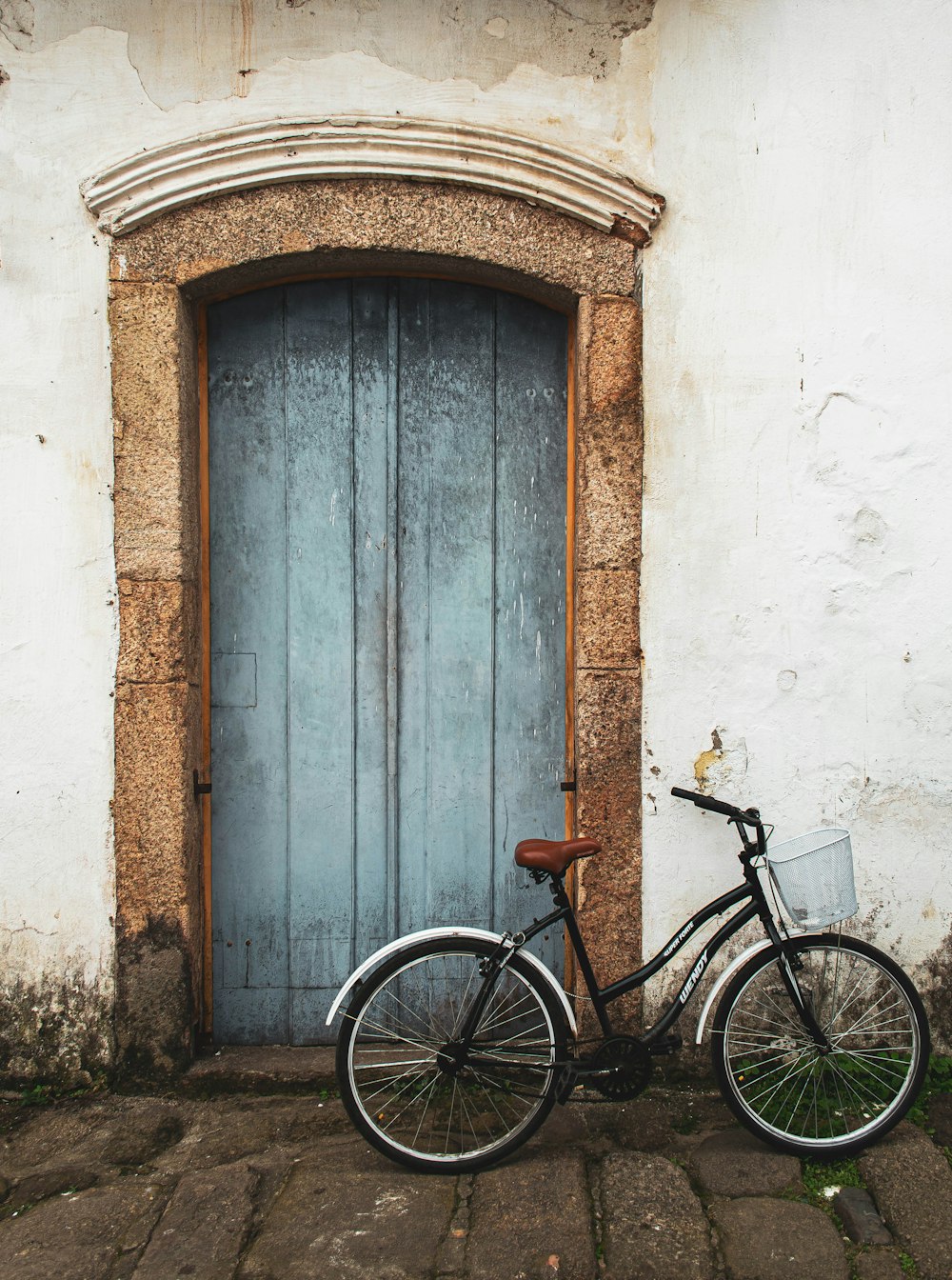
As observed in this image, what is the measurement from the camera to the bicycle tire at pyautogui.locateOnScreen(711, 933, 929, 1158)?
2.74m

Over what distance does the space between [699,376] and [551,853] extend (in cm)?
171

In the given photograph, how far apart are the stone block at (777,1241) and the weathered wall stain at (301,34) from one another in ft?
11.7

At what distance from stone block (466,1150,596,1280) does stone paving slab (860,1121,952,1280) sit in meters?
0.82

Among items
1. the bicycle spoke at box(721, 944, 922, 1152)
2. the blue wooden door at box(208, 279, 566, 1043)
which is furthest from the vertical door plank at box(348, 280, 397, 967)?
the bicycle spoke at box(721, 944, 922, 1152)

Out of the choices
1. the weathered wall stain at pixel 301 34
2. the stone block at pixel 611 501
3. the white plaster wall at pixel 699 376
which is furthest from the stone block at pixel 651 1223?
the weathered wall stain at pixel 301 34

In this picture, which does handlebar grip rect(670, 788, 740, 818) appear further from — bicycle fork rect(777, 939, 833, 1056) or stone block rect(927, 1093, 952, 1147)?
stone block rect(927, 1093, 952, 1147)

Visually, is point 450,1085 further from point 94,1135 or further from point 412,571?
point 412,571

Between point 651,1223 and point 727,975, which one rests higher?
point 727,975

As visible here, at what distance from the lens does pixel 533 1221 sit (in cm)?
243

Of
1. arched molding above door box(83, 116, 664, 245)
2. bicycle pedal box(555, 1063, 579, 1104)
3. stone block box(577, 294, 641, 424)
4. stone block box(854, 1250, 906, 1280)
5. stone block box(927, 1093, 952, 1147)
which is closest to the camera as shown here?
stone block box(854, 1250, 906, 1280)

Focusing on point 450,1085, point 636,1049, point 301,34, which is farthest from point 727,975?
point 301,34

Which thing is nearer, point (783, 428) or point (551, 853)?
point (551, 853)

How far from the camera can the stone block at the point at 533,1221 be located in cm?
228

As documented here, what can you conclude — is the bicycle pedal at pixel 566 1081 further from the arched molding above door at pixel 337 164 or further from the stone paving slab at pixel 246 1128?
the arched molding above door at pixel 337 164
